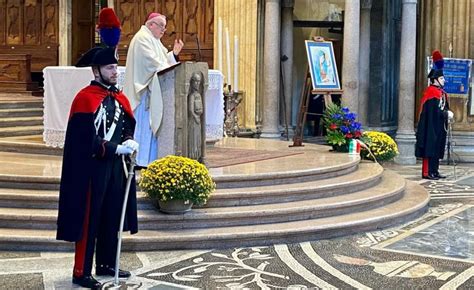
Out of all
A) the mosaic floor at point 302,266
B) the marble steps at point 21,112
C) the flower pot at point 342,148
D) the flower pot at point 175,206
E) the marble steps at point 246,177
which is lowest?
the mosaic floor at point 302,266

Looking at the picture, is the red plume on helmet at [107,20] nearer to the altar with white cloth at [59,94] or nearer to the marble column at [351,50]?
the altar with white cloth at [59,94]

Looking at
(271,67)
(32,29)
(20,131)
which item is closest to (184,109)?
(20,131)

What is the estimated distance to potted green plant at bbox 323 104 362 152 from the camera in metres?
9.75

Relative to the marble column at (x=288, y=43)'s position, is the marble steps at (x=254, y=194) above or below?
below

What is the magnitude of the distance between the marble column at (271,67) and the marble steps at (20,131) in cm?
418

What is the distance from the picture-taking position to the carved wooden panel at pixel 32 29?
626 inches

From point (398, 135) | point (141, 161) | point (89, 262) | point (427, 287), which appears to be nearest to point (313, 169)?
point (141, 161)

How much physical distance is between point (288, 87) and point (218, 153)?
16.7ft

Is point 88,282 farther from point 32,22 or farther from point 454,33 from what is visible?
point 32,22

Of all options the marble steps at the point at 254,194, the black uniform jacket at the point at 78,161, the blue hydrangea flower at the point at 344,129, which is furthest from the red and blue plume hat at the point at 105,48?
the blue hydrangea flower at the point at 344,129

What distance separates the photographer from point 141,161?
742 cm

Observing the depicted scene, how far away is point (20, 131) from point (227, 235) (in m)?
5.17

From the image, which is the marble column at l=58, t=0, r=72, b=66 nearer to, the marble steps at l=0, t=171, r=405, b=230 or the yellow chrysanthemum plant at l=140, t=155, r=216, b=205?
the marble steps at l=0, t=171, r=405, b=230

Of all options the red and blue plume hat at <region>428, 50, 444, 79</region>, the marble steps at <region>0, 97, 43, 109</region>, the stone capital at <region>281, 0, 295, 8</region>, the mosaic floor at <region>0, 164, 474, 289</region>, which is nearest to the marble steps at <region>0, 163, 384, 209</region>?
the mosaic floor at <region>0, 164, 474, 289</region>
